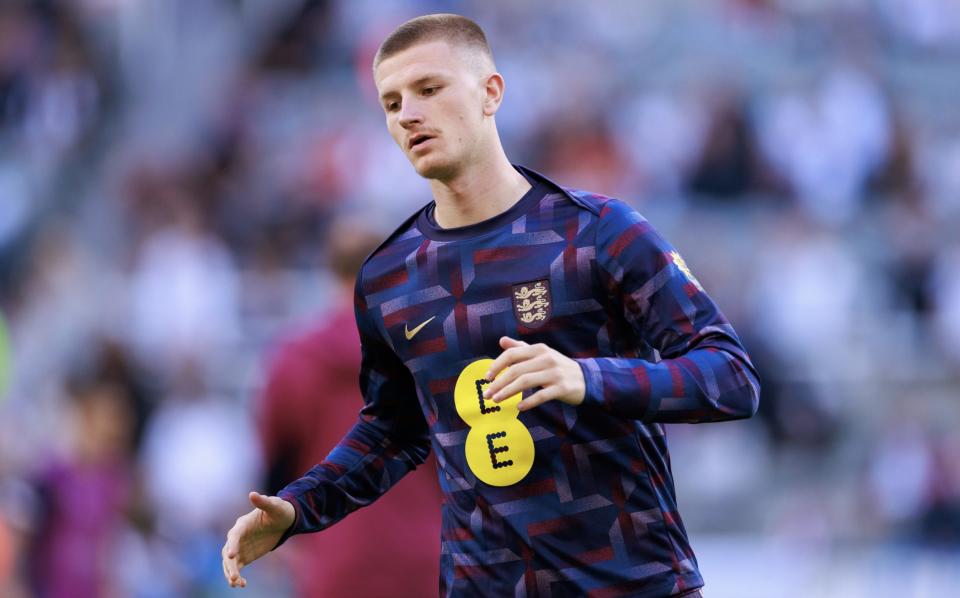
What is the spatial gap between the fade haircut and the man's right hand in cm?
115

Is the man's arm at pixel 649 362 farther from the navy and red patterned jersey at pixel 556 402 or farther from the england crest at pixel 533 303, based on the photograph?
the england crest at pixel 533 303

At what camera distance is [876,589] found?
11.5 meters

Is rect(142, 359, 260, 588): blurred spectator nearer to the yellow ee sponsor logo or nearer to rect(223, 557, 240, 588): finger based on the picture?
rect(223, 557, 240, 588): finger

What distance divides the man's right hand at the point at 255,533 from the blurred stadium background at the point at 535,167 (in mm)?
5753

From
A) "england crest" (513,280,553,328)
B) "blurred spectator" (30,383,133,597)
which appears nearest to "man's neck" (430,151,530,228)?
"england crest" (513,280,553,328)

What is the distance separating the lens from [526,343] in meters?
3.76

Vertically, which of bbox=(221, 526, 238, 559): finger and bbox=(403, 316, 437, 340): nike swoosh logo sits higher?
bbox=(403, 316, 437, 340): nike swoosh logo

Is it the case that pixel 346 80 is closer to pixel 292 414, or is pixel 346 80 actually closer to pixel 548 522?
pixel 292 414

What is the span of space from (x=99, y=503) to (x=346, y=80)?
541 centimetres

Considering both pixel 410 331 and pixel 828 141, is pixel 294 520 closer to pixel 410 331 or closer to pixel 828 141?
pixel 410 331

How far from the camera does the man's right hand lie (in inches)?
158

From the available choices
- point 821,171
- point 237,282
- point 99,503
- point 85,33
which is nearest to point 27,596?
point 99,503

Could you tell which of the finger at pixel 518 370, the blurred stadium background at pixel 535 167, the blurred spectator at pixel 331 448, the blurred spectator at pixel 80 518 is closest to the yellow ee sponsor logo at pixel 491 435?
the finger at pixel 518 370

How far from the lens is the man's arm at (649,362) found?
11.2 feet
